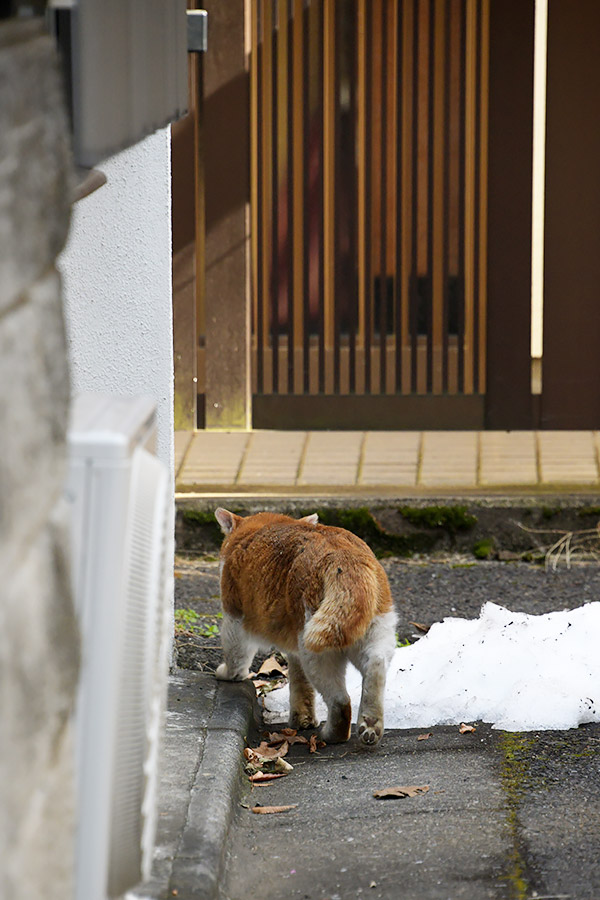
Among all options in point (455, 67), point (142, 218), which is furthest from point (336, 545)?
point (455, 67)

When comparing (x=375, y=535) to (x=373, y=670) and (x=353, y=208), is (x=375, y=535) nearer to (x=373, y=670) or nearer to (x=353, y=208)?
(x=373, y=670)

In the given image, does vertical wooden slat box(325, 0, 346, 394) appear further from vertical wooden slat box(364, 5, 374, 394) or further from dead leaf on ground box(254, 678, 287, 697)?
dead leaf on ground box(254, 678, 287, 697)

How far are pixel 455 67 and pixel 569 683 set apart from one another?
5.69 meters

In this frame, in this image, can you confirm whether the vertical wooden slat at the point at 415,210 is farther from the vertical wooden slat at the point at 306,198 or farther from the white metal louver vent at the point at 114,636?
the white metal louver vent at the point at 114,636

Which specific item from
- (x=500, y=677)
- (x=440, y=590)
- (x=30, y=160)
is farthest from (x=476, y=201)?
(x=30, y=160)

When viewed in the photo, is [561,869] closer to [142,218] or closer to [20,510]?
[20,510]

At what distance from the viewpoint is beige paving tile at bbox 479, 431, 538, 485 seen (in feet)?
26.1

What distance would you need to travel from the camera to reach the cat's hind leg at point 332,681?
15.1 feet

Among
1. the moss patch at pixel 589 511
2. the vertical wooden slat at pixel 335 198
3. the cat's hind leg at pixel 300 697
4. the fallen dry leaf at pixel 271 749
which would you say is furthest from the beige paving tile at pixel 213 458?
the fallen dry leaf at pixel 271 749

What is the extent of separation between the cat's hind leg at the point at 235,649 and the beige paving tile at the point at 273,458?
8.97ft

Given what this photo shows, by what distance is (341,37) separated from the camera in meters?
9.35

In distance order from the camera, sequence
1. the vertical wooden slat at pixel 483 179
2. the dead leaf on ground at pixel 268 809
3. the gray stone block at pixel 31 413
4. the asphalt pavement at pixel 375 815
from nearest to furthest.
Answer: the gray stone block at pixel 31 413 < the asphalt pavement at pixel 375 815 < the dead leaf on ground at pixel 268 809 < the vertical wooden slat at pixel 483 179

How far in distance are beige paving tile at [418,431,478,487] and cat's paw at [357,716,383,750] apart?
3233mm

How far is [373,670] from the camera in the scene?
4.61 m
